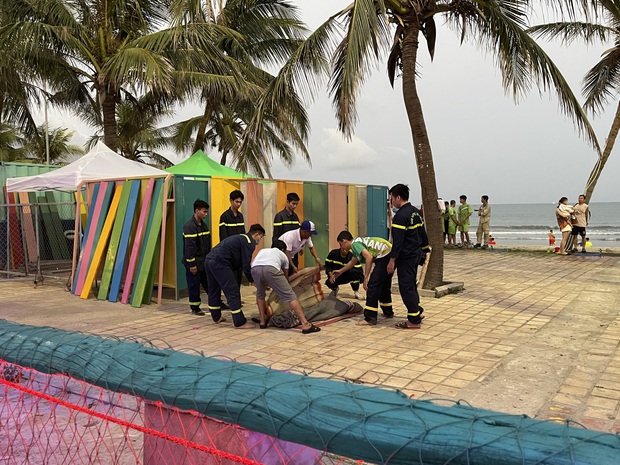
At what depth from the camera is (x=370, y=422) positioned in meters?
1.52

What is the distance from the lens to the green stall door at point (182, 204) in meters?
8.78

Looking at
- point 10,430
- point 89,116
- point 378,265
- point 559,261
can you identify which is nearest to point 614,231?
point 559,261

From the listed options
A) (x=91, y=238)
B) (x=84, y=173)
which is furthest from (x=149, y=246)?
(x=84, y=173)

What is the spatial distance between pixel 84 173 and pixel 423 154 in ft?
22.8

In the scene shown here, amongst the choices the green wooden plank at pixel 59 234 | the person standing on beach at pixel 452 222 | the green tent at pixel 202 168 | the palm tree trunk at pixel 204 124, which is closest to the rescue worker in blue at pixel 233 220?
the green tent at pixel 202 168

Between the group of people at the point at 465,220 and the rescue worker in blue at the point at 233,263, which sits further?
the group of people at the point at 465,220

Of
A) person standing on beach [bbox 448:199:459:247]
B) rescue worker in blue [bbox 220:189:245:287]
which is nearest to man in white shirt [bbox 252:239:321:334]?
rescue worker in blue [bbox 220:189:245:287]

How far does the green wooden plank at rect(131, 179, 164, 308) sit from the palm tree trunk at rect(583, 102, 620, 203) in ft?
42.9

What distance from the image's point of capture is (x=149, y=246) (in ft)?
28.6

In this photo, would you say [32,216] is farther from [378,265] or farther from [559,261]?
[559,261]

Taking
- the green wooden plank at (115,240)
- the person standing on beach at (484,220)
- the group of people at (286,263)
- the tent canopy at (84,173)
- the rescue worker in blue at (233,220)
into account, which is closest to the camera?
the group of people at (286,263)

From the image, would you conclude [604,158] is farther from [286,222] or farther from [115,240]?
[115,240]

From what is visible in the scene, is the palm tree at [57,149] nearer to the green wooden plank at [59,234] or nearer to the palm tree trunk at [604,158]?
the green wooden plank at [59,234]

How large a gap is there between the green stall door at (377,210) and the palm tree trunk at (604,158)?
6766mm
